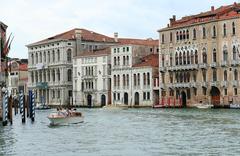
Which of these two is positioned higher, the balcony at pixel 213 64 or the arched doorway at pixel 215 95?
the balcony at pixel 213 64

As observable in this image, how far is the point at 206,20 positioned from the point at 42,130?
28.7m

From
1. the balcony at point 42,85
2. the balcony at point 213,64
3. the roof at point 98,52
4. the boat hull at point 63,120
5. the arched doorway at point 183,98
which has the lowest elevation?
the boat hull at point 63,120

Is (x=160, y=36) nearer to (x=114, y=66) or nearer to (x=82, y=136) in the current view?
(x=114, y=66)

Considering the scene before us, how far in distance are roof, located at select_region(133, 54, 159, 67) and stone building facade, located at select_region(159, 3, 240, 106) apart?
1.59m

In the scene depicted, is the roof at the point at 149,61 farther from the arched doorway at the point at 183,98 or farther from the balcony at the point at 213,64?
the balcony at the point at 213,64

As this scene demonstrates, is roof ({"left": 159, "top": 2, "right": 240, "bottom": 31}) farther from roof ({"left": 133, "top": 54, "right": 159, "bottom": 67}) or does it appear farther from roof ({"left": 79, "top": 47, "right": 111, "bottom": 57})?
roof ({"left": 79, "top": 47, "right": 111, "bottom": 57})

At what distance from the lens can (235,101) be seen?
51375mm

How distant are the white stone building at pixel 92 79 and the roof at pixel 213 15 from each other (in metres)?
9.69

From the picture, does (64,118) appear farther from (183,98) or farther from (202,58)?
(183,98)

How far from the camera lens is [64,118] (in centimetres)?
3139

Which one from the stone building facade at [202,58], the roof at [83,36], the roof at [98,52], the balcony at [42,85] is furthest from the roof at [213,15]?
the balcony at [42,85]

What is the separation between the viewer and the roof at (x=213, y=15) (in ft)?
172

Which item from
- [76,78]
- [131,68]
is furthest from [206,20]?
[76,78]

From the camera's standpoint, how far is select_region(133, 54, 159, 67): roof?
6069cm
